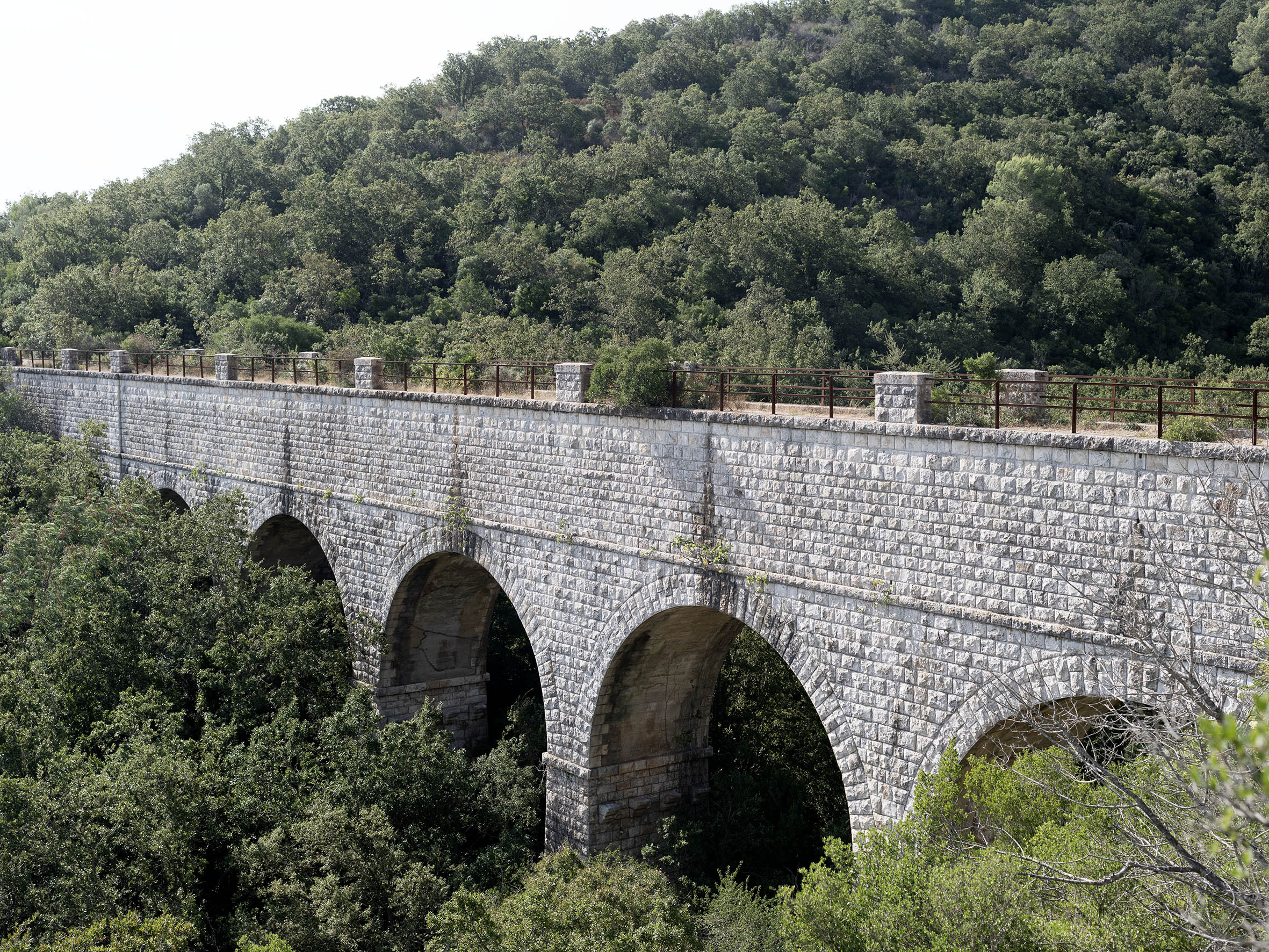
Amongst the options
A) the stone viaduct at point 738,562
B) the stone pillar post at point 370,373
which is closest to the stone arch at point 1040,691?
the stone viaduct at point 738,562

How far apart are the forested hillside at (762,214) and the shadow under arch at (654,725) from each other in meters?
15.7

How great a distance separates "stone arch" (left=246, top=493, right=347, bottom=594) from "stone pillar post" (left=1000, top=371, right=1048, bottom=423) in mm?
13883

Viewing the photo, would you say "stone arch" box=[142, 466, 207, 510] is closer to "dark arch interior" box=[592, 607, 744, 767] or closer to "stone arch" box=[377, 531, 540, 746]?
"stone arch" box=[377, 531, 540, 746]

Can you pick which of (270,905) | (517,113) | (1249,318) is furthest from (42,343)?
(1249,318)

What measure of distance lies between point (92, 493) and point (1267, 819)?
28.5 metres

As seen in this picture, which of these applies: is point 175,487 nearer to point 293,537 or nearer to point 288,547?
point 288,547

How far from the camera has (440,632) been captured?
21.2 meters

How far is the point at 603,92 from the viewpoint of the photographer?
73250mm

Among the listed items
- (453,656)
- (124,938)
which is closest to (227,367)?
(453,656)

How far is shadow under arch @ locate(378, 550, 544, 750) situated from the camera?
2036 centimetres

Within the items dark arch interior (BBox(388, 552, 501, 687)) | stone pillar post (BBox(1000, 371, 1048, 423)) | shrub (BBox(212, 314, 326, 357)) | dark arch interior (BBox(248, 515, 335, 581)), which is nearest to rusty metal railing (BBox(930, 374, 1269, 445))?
stone pillar post (BBox(1000, 371, 1048, 423))

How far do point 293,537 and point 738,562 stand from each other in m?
14.7

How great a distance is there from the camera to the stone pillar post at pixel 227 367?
26.1 meters

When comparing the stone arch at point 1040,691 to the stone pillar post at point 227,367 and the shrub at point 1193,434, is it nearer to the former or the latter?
the shrub at point 1193,434
